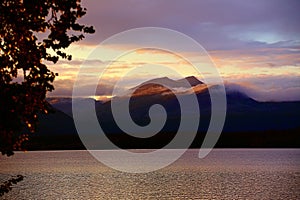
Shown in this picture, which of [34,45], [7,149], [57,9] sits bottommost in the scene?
[7,149]

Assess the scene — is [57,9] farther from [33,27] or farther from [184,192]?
[184,192]

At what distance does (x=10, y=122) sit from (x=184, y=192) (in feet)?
238

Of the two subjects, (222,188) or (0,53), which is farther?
(222,188)

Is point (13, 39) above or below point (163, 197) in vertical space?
above

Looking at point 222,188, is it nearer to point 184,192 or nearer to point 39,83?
point 184,192

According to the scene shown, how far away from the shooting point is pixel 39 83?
2062 centimetres

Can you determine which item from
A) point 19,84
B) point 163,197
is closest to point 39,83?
point 19,84

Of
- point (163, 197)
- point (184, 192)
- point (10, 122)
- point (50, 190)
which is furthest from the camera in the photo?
point (50, 190)

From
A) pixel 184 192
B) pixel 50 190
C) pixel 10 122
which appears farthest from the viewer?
pixel 50 190

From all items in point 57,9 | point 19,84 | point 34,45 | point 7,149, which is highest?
point 57,9

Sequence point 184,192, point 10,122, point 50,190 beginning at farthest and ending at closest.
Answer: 1. point 50,190
2. point 184,192
3. point 10,122

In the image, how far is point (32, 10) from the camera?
20.0 meters

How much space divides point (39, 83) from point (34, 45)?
141 centimetres

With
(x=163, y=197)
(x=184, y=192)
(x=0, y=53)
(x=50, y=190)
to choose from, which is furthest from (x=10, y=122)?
(x=50, y=190)
